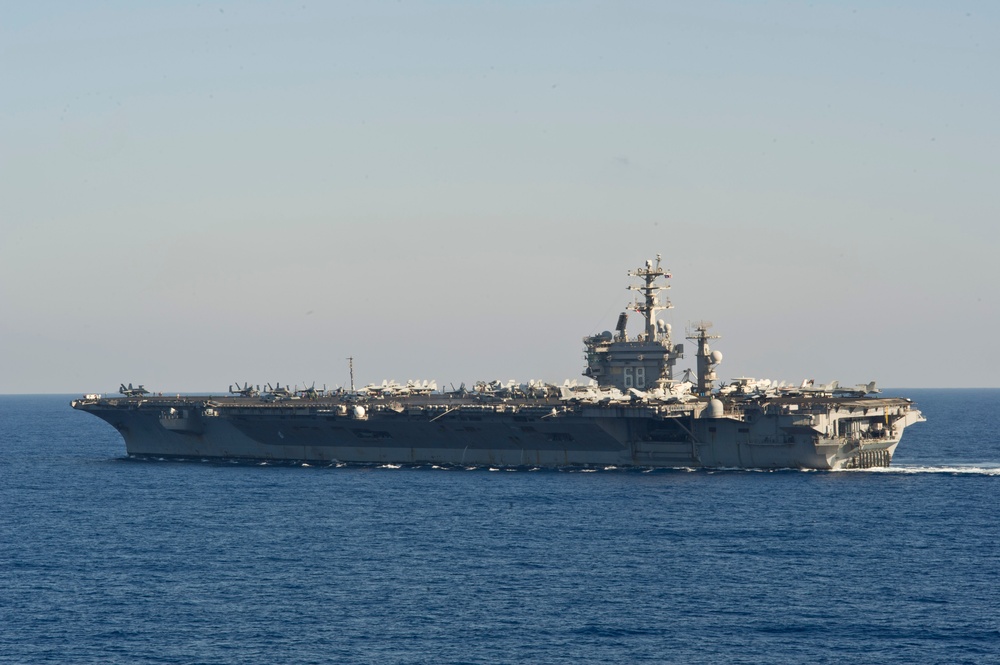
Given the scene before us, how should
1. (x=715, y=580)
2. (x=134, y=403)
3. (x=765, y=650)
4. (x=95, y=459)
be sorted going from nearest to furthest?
(x=765, y=650), (x=715, y=580), (x=134, y=403), (x=95, y=459)

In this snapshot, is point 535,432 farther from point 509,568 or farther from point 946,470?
point 509,568

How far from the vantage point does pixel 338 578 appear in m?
31.3

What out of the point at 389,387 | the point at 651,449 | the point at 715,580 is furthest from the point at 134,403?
the point at 715,580

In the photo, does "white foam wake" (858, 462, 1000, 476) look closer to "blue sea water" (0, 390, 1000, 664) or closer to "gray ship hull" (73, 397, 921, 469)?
"blue sea water" (0, 390, 1000, 664)

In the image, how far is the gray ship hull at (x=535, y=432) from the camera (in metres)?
47.2

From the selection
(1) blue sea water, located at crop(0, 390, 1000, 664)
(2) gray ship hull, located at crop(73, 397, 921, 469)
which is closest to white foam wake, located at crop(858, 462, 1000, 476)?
(1) blue sea water, located at crop(0, 390, 1000, 664)

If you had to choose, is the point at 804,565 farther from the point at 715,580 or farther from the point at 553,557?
the point at 553,557

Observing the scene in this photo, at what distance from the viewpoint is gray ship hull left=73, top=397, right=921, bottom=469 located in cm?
4725

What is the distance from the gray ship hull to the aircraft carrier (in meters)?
0.05

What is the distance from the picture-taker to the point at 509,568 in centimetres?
3209

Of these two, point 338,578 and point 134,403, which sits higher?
point 134,403

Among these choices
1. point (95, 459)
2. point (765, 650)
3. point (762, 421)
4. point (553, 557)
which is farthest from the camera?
point (95, 459)

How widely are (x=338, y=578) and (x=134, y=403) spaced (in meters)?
31.0

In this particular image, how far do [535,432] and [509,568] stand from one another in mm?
18468
